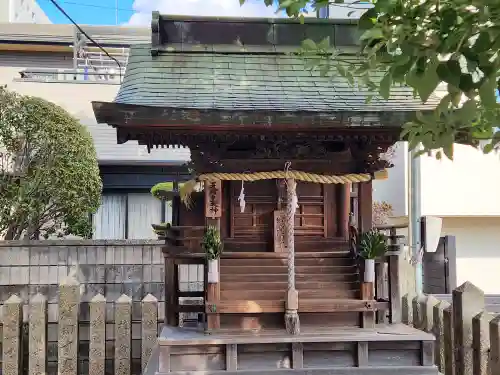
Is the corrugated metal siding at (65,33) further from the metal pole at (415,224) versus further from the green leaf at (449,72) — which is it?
the green leaf at (449,72)

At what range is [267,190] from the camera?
680 centimetres

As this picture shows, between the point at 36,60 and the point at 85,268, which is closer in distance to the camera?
the point at 85,268

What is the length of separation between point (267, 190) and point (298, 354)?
2.14 meters

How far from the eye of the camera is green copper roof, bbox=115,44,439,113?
19.4ft

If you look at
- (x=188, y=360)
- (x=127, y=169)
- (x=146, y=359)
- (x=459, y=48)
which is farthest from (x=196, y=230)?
(x=127, y=169)

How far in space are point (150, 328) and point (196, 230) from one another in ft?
6.59

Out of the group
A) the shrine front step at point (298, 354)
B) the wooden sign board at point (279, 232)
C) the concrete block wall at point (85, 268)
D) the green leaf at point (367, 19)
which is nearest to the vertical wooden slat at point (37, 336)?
the concrete block wall at point (85, 268)

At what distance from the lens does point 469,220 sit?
1570 cm

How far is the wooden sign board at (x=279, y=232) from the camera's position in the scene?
6.58 m

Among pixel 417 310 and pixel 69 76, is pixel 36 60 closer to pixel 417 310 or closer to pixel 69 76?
pixel 69 76

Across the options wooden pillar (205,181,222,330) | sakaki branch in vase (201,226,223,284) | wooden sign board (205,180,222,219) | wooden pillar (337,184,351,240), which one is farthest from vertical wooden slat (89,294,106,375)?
wooden pillar (337,184,351,240)

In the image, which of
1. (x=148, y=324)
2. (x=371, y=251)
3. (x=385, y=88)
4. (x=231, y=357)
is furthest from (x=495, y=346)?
(x=148, y=324)

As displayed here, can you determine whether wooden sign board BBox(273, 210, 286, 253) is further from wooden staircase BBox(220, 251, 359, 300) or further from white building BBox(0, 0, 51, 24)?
white building BBox(0, 0, 51, 24)

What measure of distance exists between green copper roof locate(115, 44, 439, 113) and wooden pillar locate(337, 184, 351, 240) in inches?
51.6
